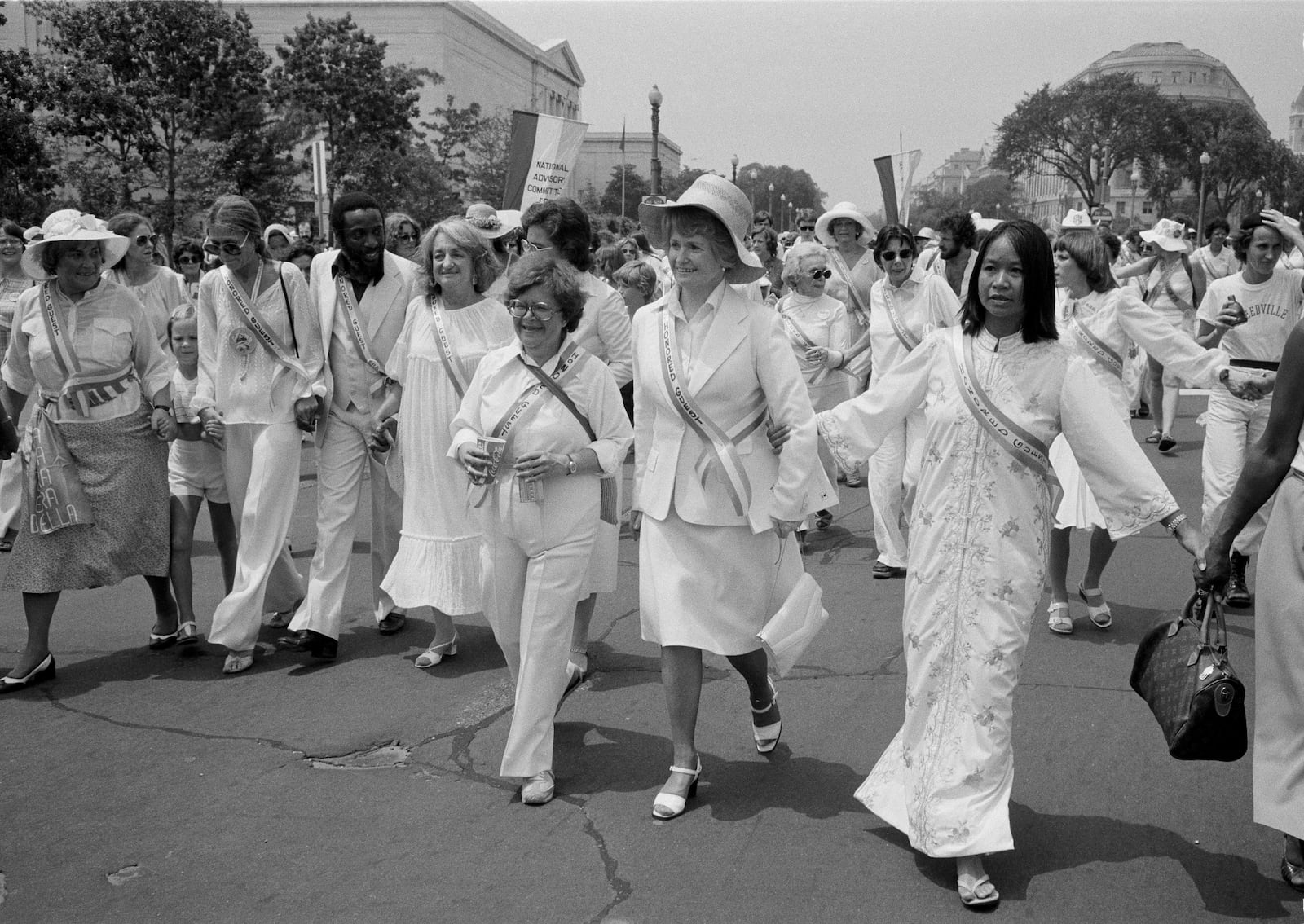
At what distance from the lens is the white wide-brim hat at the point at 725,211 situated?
14.2 feet

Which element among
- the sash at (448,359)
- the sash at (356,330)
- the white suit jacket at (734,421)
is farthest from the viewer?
the sash at (356,330)

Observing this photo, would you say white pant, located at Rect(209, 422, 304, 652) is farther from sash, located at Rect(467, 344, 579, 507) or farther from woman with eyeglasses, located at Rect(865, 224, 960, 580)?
woman with eyeglasses, located at Rect(865, 224, 960, 580)

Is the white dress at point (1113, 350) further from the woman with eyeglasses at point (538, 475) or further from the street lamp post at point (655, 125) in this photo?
A: the street lamp post at point (655, 125)

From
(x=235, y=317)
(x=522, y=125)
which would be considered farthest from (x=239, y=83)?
(x=235, y=317)

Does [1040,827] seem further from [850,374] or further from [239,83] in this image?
[239,83]

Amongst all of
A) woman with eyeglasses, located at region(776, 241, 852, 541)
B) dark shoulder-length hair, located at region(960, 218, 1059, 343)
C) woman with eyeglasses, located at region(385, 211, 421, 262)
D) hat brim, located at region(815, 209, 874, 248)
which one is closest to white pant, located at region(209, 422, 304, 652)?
woman with eyeglasses, located at region(385, 211, 421, 262)

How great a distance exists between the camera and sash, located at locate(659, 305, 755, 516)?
14.1 ft

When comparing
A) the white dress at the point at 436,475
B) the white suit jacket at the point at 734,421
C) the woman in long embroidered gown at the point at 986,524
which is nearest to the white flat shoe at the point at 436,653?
the white dress at the point at 436,475

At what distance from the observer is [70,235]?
19.2 feet

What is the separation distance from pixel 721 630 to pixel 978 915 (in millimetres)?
1244

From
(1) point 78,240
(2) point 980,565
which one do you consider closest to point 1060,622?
(2) point 980,565

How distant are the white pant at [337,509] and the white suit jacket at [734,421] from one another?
2317 mm

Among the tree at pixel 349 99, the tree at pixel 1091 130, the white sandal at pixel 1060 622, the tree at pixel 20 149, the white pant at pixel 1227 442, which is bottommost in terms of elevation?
the white sandal at pixel 1060 622

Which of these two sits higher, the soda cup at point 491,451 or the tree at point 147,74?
the tree at point 147,74
